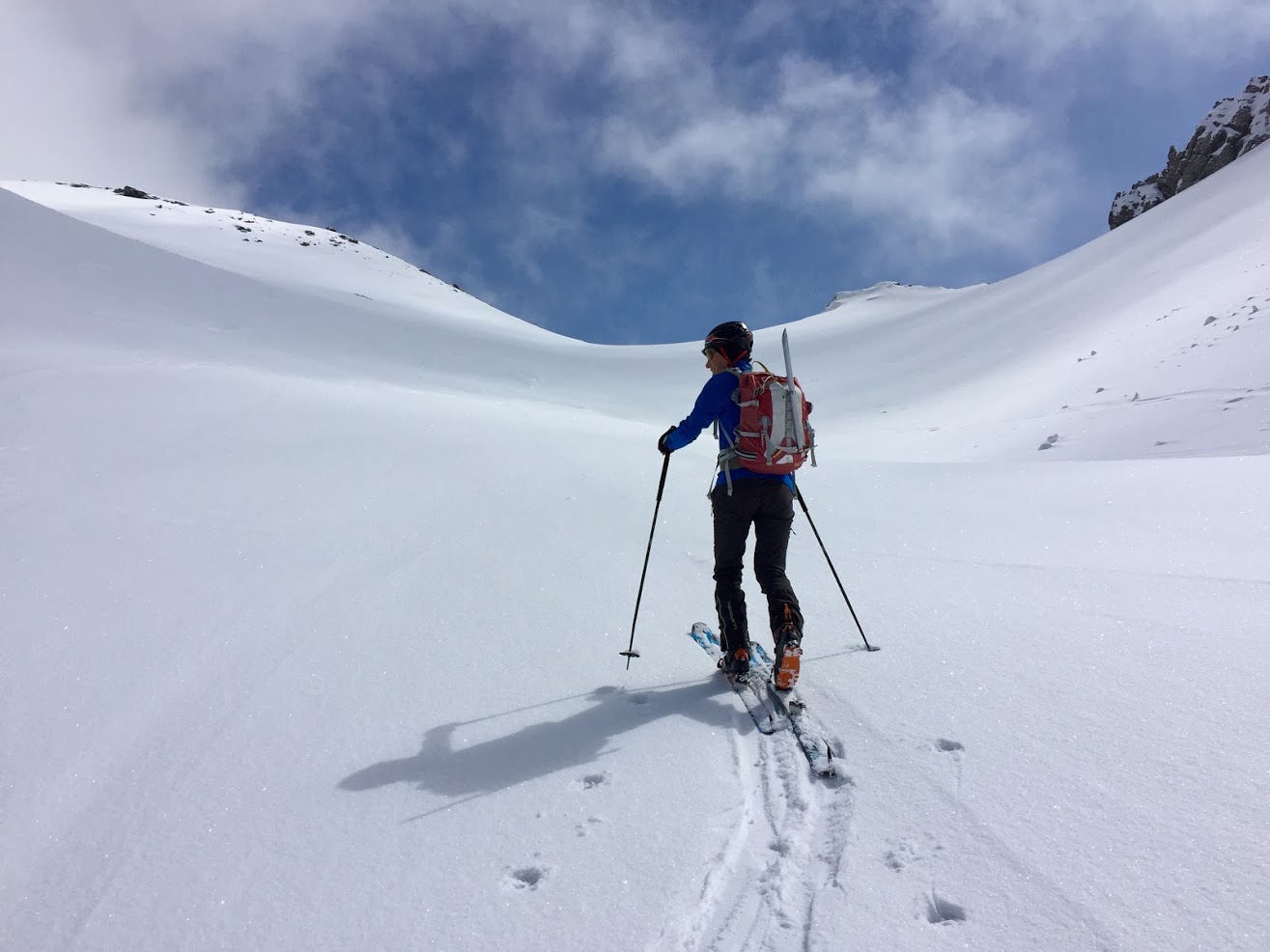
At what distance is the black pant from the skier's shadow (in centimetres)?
38

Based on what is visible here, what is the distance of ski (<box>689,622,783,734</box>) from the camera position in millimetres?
3098

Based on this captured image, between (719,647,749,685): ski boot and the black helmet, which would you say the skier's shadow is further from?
the black helmet

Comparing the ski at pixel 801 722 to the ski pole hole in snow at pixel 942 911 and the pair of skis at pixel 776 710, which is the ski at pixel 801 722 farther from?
Result: the ski pole hole in snow at pixel 942 911

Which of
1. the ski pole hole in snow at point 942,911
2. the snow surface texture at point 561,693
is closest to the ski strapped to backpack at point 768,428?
the snow surface texture at point 561,693

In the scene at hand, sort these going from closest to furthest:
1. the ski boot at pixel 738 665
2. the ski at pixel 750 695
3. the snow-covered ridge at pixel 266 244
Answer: the ski at pixel 750 695 < the ski boot at pixel 738 665 < the snow-covered ridge at pixel 266 244

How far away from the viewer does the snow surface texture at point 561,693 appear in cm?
199

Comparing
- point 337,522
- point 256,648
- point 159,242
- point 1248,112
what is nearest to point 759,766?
point 256,648

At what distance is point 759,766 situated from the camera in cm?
277

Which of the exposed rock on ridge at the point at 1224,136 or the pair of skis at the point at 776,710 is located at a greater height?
the exposed rock on ridge at the point at 1224,136

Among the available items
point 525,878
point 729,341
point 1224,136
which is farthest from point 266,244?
point 1224,136

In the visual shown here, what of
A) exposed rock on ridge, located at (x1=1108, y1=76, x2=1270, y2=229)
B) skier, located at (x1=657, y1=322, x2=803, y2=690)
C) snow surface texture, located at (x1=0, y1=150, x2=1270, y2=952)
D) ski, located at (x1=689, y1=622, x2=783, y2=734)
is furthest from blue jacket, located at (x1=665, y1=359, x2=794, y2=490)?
exposed rock on ridge, located at (x1=1108, y1=76, x2=1270, y2=229)

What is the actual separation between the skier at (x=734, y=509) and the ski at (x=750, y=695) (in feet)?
0.24

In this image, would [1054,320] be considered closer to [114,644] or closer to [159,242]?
[114,644]

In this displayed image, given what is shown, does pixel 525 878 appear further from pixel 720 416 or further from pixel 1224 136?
pixel 1224 136
